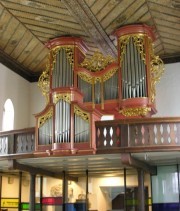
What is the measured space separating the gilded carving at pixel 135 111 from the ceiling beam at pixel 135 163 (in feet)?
4.40

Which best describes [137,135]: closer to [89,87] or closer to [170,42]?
[89,87]

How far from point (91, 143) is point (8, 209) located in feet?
18.0

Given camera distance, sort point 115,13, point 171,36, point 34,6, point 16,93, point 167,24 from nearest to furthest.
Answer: point 34,6
point 115,13
point 167,24
point 171,36
point 16,93

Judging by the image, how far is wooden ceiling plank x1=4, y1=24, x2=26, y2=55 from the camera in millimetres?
13122

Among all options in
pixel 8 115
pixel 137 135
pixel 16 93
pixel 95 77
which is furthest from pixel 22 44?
pixel 137 135

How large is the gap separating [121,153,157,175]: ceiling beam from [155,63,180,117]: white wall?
6.41ft

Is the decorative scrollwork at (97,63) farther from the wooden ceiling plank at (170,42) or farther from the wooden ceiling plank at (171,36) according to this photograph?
the wooden ceiling plank at (170,42)

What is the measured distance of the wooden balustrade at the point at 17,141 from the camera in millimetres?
11641

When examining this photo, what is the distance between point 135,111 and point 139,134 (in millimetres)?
1498

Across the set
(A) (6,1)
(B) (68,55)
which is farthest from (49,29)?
(A) (6,1)

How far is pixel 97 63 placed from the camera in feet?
42.8

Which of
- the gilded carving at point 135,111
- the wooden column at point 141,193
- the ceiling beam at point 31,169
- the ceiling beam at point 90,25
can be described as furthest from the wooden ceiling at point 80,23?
the wooden column at point 141,193

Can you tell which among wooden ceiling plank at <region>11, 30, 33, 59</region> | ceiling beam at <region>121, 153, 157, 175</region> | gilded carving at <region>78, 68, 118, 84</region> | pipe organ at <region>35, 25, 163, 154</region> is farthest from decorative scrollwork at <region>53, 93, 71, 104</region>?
wooden ceiling plank at <region>11, 30, 33, 59</region>

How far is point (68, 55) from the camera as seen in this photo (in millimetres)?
13266
